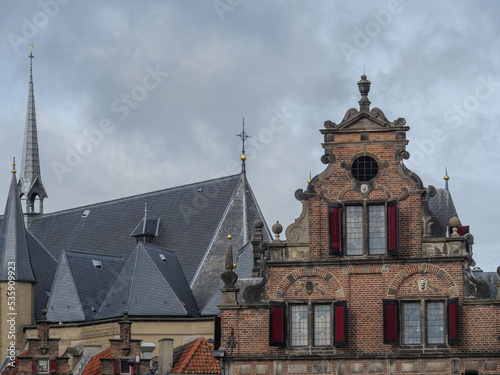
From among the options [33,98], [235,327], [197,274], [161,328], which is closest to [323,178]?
[235,327]

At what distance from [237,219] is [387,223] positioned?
38.0m

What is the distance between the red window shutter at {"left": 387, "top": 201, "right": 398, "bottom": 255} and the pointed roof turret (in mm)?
39572

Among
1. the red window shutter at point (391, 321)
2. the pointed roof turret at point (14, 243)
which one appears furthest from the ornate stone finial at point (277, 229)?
the pointed roof turret at point (14, 243)

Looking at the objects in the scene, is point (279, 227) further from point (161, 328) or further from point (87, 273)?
point (87, 273)

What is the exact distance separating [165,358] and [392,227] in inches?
622

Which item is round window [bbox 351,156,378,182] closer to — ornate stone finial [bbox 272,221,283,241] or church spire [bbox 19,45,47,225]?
ornate stone finial [bbox 272,221,283,241]

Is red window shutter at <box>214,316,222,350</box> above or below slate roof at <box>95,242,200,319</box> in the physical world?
below

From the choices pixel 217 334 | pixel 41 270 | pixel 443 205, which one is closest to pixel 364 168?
pixel 217 334

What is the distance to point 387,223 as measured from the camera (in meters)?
55.1

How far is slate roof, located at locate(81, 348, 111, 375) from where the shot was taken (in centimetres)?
7382

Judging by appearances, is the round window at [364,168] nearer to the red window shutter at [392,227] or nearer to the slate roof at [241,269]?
the red window shutter at [392,227]

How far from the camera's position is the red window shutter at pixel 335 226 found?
55.2 meters

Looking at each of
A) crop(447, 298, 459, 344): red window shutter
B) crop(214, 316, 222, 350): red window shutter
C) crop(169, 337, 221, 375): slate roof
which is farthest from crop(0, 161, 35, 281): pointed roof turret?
crop(447, 298, 459, 344): red window shutter

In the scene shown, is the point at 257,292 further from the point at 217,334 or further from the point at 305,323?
the point at 217,334
